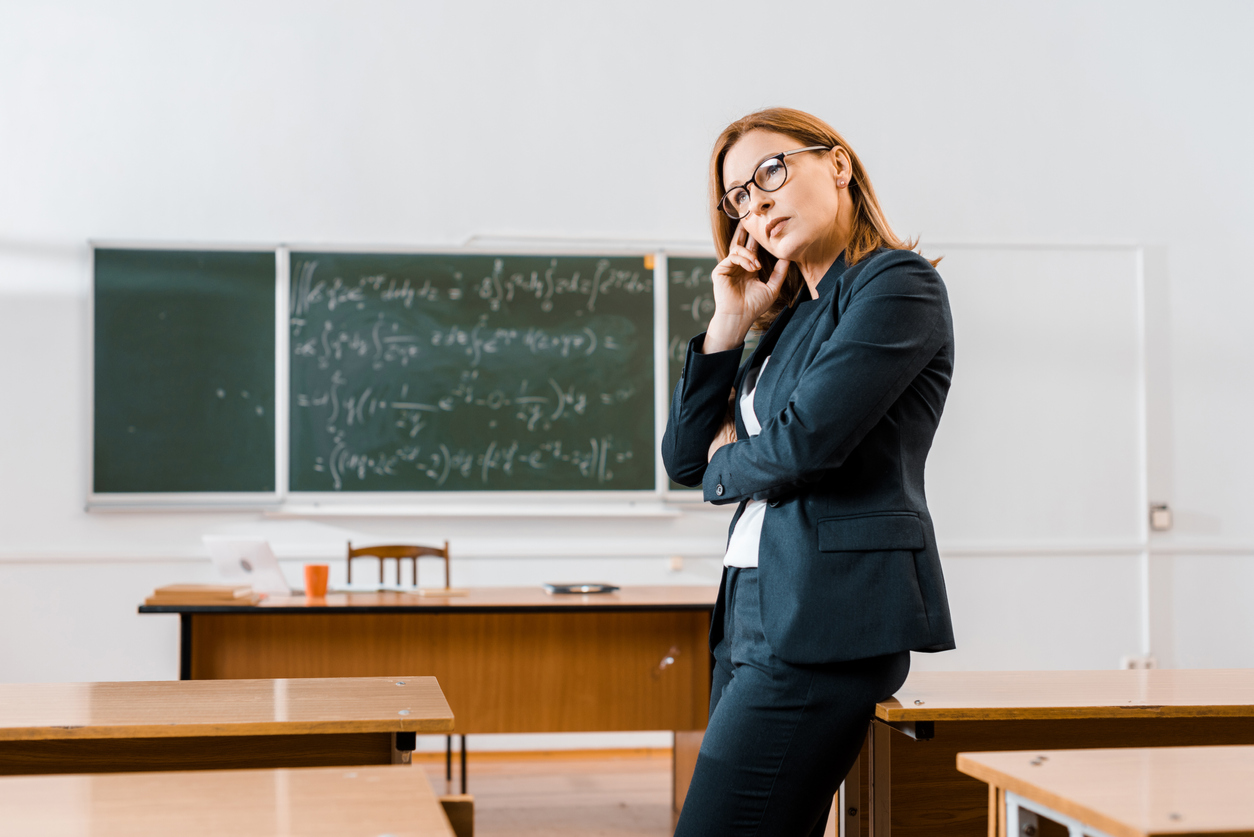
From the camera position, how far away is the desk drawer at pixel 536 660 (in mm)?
2768

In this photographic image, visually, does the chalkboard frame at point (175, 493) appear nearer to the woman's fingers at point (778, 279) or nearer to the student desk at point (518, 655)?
the student desk at point (518, 655)

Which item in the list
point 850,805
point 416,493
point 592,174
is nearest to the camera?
point 850,805

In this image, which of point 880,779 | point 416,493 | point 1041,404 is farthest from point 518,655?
point 1041,404

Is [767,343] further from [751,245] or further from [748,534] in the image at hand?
[748,534]

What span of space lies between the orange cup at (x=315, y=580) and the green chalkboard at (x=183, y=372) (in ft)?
3.33

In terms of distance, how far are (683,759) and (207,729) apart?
1904mm

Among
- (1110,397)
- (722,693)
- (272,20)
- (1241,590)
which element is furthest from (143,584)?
(1241,590)

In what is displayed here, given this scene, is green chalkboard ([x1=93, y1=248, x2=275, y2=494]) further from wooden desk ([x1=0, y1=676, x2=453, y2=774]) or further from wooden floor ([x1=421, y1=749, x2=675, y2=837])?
wooden desk ([x1=0, y1=676, x2=453, y2=774])

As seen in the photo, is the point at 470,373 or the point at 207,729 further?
the point at 470,373

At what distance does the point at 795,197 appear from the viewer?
1.27 m

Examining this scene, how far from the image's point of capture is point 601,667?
2824 mm

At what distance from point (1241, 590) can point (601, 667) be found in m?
2.94

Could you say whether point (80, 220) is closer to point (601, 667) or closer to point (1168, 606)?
point (601, 667)

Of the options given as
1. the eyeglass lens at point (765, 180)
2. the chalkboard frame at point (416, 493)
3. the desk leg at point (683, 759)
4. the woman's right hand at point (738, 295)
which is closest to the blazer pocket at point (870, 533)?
the woman's right hand at point (738, 295)
